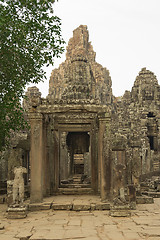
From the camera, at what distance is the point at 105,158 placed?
10.7m

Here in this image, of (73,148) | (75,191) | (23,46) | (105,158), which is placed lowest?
(75,191)

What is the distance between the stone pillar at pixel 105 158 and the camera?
413 inches

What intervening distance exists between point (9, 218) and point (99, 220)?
2.95 metres

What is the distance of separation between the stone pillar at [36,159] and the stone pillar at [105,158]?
241 centimetres

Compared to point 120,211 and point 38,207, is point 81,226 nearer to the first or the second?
point 120,211

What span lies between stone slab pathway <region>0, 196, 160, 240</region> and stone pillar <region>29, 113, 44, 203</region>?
2.78 feet

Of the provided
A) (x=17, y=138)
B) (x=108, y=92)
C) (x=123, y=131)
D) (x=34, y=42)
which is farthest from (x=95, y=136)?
(x=108, y=92)

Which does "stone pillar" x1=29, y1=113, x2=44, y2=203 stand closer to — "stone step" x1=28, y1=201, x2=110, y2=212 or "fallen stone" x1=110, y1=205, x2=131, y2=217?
"stone step" x1=28, y1=201, x2=110, y2=212

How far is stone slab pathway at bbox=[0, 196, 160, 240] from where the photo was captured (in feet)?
21.3

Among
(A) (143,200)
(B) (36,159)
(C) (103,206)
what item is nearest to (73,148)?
(A) (143,200)

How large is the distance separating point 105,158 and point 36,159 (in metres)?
2.75

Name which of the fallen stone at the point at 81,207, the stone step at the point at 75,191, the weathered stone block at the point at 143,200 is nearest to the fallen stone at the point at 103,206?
the fallen stone at the point at 81,207

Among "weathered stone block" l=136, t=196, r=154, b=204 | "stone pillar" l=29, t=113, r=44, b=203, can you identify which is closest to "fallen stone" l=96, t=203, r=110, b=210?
"weathered stone block" l=136, t=196, r=154, b=204

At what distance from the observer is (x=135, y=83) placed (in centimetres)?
4238
